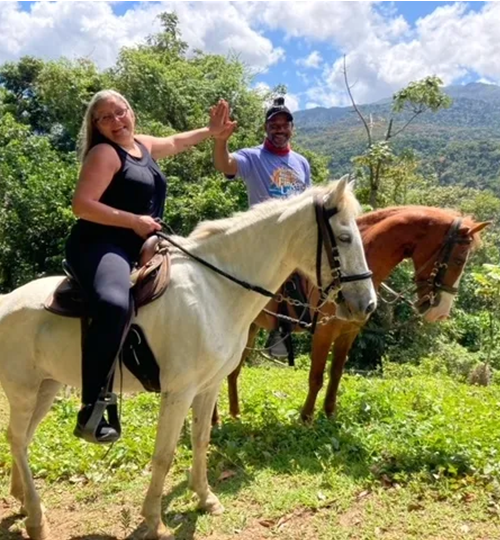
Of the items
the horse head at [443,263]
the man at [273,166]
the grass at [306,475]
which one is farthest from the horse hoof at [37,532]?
the horse head at [443,263]

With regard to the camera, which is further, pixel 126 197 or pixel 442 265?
pixel 442 265

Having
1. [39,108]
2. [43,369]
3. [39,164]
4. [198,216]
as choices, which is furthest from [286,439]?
[39,108]

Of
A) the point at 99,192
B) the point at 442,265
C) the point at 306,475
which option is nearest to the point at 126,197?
the point at 99,192

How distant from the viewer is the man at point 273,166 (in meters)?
5.15

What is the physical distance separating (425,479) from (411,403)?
6.07ft

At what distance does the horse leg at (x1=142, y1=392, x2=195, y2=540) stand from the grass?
278 mm

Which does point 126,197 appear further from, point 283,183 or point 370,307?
point 283,183

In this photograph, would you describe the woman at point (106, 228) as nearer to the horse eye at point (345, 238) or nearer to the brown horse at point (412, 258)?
the horse eye at point (345, 238)

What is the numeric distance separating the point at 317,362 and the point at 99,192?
10.3 feet

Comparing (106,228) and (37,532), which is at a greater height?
(106,228)

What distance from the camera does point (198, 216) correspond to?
1639 centimetres

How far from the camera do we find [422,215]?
517cm

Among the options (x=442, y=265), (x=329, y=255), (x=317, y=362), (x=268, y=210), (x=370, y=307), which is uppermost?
(x=268, y=210)

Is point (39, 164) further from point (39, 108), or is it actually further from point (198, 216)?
point (39, 108)
